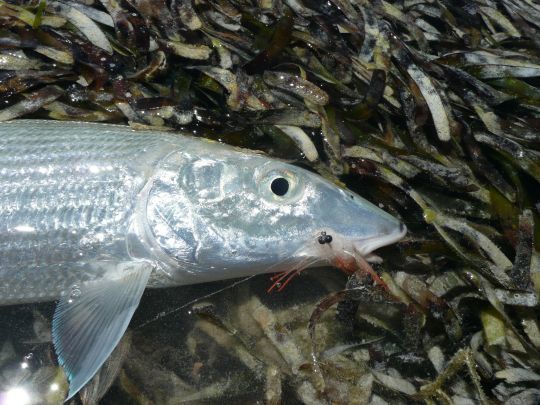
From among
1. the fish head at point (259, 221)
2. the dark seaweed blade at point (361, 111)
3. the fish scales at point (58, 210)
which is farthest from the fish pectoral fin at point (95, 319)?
the dark seaweed blade at point (361, 111)

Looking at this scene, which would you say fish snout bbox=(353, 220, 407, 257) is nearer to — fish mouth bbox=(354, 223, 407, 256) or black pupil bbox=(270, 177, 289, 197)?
fish mouth bbox=(354, 223, 407, 256)

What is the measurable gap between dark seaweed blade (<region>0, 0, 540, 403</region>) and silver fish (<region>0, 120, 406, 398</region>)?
21.3 inches

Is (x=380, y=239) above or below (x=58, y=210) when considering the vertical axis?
above

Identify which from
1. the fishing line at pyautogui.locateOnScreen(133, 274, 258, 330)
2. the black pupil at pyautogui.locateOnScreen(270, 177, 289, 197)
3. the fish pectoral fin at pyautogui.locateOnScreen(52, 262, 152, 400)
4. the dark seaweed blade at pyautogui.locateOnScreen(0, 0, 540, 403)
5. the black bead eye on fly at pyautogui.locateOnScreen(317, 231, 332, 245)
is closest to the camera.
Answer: the fish pectoral fin at pyautogui.locateOnScreen(52, 262, 152, 400)

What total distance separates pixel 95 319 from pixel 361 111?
2218 mm

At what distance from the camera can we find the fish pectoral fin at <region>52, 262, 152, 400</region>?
113 inches

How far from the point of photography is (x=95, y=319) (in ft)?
9.78

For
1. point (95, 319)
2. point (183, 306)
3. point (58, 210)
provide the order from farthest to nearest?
1. point (183, 306)
2. point (58, 210)
3. point (95, 319)

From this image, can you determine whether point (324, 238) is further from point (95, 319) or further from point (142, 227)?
point (95, 319)

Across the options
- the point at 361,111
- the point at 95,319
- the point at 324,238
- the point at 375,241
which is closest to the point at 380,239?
the point at 375,241

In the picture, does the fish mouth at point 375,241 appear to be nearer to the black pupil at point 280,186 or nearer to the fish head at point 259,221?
the fish head at point 259,221

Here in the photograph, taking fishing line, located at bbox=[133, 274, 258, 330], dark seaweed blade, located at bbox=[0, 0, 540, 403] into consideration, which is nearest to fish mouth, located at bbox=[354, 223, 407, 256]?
dark seaweed blade, located at bbox=[0, 0, 540, 403]

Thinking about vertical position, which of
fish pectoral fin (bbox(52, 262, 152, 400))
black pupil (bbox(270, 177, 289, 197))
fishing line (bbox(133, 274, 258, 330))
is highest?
black pupil (bbox(270, 177, 289, 197))

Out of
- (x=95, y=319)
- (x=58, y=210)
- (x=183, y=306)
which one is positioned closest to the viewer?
(x=95, y=319)
